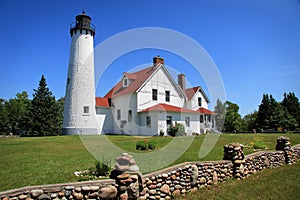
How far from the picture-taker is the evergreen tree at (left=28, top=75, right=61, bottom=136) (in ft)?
104

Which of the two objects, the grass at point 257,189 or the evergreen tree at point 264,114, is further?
the evergreen tree at point 264,114

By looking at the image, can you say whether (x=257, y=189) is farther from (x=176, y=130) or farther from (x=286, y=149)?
(x=176, y=130)

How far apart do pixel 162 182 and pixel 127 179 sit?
1.31 meters

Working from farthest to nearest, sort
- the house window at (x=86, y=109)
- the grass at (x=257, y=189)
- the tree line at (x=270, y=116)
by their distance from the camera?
the tree line at (x=270, y=116) → the house window at (x=86, y=109) → the grass at (x=257, y=189)

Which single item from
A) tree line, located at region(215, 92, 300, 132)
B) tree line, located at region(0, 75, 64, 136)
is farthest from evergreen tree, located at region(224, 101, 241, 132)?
tree line, located at region(0, 75, 64, 136)

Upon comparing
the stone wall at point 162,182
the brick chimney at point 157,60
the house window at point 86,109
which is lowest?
the stone wall at point 162,182

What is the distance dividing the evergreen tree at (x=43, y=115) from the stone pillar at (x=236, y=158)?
30424 mm

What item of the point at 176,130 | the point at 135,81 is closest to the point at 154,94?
the point at 135,81

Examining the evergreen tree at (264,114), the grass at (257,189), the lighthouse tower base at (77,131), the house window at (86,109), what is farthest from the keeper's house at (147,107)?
the evergreen tree at (264,114)

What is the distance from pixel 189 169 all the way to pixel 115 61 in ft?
29.3

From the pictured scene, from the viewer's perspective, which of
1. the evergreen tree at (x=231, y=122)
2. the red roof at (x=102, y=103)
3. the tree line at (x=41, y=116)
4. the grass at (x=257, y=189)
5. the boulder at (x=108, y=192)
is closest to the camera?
the boulder at (x=108, y=192)

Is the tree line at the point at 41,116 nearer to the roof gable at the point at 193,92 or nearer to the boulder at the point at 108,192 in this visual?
the roof gable at the point at 193,92

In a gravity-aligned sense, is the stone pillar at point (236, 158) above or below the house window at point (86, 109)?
below

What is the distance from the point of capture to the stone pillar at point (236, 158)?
25.1 feet
